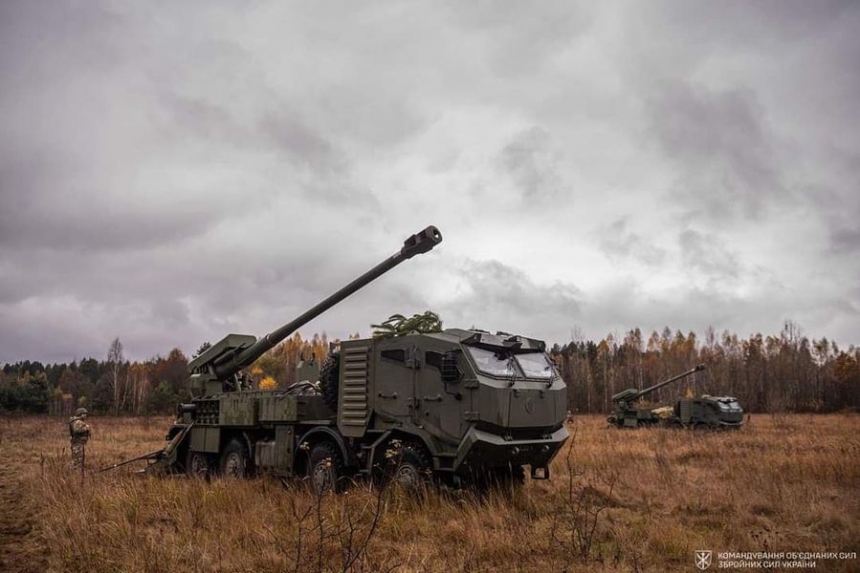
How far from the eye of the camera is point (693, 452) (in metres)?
15.9

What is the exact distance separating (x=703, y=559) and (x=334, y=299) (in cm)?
758

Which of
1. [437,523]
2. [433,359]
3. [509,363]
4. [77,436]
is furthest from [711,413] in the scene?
[77,436]

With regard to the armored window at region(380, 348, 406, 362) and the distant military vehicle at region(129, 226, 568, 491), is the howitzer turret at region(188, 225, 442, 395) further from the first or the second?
the armored window at region(380, 348, 406, 362)

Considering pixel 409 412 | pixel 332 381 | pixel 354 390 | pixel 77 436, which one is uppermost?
pixel 332 381

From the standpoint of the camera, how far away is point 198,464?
1351cm

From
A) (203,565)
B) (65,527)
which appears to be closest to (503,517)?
(203,565)

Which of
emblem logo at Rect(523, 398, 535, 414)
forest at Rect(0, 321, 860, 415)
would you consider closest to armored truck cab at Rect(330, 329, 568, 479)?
emblem logo at Rect(523, 398, 535, 414)

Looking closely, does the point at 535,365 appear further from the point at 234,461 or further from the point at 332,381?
the point at 234,461

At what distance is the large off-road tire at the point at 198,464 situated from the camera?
1309 cm

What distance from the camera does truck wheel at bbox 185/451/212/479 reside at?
13107 millimetres

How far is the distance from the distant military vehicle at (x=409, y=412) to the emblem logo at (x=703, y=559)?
2.84 metres

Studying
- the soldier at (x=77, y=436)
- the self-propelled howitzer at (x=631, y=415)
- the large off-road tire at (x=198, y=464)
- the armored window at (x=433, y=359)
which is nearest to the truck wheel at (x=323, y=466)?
the armored window at (x=433, y=359)

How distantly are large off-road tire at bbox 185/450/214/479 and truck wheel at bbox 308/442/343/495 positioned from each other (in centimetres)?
355

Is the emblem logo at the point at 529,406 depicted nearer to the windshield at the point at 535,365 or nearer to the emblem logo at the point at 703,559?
the windshield at the point at 535,365
